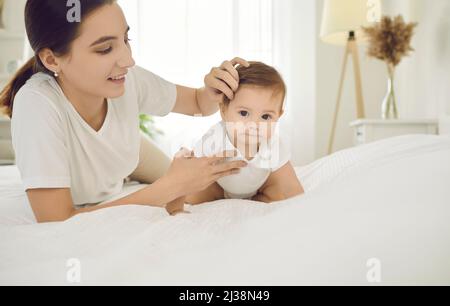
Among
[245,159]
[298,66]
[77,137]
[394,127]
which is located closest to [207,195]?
[245,159]

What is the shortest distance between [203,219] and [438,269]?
408mm

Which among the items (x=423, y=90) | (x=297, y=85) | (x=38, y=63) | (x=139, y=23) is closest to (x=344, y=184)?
(x=38, y=63)

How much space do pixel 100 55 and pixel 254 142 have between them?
1.39 feet

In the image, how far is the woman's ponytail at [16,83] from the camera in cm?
101

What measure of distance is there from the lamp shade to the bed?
2087 millimetres

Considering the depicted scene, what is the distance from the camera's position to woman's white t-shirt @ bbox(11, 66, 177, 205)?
2.71ft

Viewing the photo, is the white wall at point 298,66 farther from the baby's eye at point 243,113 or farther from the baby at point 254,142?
the baby's eye at point 243,113

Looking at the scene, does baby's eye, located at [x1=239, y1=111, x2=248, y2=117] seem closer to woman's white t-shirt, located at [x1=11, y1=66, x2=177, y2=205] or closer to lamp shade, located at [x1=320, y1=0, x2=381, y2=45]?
woman's white t-shirt, located at [x1=11, y1=66, x2=177, y2=205]

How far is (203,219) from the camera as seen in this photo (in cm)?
74

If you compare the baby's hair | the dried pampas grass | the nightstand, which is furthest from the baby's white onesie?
the dried pampas grass

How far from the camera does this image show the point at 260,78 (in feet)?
3.23

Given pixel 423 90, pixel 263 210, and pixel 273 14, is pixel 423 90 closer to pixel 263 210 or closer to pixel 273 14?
pixel 273 14

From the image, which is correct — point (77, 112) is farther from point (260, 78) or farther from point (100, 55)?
point (260, 78)
